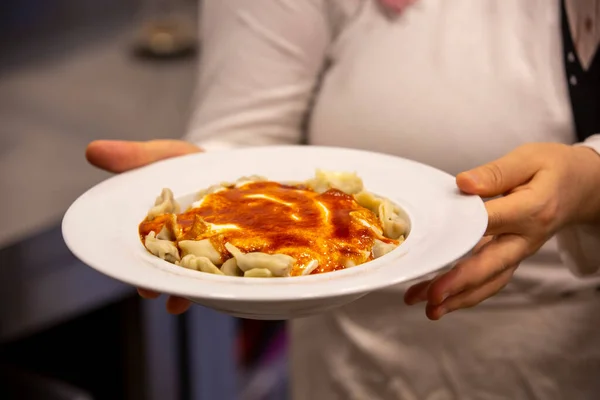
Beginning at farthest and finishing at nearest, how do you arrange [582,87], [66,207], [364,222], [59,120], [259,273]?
[59,120], [66,207], [582,87], [364,222], [259,273]

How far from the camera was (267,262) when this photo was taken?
0.79 meters

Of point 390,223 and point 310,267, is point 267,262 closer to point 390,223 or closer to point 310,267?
point 310,267

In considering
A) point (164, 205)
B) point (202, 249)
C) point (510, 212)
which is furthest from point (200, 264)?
point (510, 212)

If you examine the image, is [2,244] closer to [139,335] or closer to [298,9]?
[139,335]

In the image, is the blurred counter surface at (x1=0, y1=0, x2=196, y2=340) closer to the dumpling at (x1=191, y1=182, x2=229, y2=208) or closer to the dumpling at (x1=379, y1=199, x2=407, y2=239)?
the dumpling at (x1=191, y1=182, x2=229, y2=208)

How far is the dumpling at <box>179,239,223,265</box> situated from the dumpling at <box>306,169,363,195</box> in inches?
7.9

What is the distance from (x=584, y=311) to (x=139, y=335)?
3.53 ft

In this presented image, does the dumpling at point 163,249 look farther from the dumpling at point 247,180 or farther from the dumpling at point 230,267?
the dumpling at point 247,180

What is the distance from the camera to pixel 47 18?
7.19ft

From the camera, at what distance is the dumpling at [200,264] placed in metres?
0.81

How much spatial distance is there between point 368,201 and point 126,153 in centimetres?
35

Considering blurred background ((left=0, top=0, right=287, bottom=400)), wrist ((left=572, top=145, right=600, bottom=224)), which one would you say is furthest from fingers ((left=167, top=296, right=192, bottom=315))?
blurred background ((left=0, top=0, right=287, bottom=400))

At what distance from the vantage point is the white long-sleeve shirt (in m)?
1.14

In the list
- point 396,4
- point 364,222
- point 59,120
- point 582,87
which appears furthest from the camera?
point 59,120
